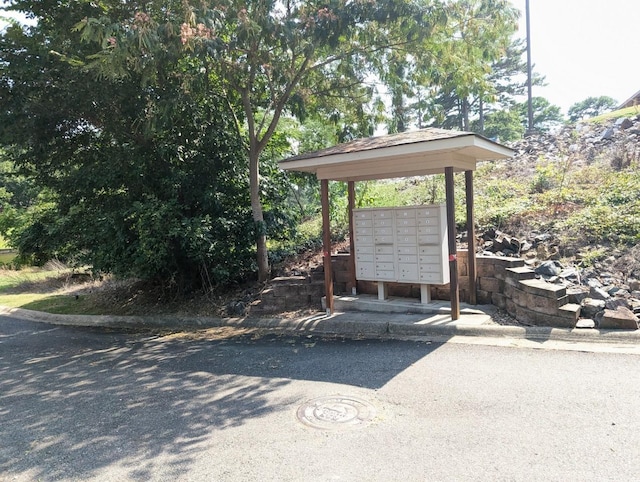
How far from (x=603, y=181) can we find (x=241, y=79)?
7354mm

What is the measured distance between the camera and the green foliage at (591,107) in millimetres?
53938

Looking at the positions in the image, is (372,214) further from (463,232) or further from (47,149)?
(47,149)

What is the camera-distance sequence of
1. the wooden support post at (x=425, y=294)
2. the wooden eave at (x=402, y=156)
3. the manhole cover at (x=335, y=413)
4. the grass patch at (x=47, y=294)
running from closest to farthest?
the manhole cover at (x=335, y=413) → the wooden eave at (x=402, y=156) → the wooden support post at (x=425, y=294) → the grass patch at (x=47, y=294)

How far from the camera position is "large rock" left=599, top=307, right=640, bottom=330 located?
515 cm

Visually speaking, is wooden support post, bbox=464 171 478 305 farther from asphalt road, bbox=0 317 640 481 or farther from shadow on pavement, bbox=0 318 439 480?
shadow on pavement, bbox=0 318 439 480

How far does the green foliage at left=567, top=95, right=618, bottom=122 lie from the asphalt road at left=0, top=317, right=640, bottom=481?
5840 centimetres

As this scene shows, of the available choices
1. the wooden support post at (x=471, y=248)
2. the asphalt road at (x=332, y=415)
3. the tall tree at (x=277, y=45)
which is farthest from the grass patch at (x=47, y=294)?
the wooden support post at (x=471, y=248)

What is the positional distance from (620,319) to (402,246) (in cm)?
307

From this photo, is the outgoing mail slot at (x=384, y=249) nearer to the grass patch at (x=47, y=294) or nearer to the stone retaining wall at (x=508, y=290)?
the stone retaining wall at (x=508, y=290)

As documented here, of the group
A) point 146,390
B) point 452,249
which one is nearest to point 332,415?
point 146,390

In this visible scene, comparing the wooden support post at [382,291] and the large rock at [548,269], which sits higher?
the large rock at [548,269]

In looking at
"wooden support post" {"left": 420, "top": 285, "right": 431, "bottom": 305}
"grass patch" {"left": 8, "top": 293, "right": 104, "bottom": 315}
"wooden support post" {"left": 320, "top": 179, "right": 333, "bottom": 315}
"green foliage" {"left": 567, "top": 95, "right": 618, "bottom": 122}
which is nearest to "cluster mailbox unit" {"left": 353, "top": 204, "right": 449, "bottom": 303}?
"wooden support post" {"left": 420, "top": 285, "right": 431, "bottom": 305}

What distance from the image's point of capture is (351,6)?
660cm

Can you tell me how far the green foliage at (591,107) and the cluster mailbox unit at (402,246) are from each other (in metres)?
55.9
